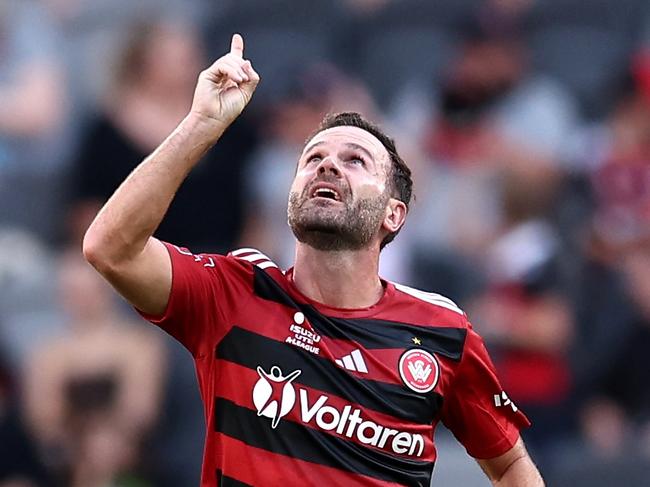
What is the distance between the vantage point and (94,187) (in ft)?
28.9

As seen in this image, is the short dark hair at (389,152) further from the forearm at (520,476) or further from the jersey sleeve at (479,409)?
the forearm at (520,476)

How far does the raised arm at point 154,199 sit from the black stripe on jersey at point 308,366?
0.97 feet

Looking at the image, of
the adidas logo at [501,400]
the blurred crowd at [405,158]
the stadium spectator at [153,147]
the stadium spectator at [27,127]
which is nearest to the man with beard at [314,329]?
the adidas logo at [501,400]

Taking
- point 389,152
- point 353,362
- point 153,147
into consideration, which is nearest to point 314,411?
point 353,362

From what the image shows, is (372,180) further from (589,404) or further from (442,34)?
(442,34)

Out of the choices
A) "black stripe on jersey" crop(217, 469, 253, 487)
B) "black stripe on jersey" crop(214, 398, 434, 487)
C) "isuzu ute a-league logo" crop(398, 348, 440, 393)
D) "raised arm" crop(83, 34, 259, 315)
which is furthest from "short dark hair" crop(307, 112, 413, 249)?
"black stripe on jersey" crop(217, 469, 253, 487)

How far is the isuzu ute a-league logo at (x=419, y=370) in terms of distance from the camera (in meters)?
4.62

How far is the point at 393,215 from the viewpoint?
5031 millimetres

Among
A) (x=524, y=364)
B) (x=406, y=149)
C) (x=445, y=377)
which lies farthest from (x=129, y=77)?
(x=445, y=377)

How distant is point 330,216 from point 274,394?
64 cm

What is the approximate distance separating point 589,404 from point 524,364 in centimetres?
47

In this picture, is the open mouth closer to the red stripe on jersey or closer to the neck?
the neck

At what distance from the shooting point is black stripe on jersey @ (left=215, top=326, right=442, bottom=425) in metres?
4.45

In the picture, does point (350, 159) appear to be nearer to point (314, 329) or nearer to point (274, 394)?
point (314, 329)
